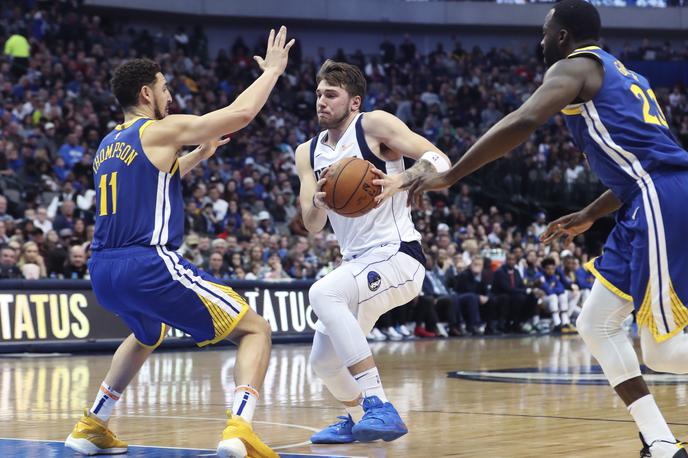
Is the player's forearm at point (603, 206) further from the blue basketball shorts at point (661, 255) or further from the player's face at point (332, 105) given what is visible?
the player's face at point (332, 105)

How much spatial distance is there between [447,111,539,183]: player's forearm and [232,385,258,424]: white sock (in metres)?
1.51

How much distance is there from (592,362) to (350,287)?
22.4 feet

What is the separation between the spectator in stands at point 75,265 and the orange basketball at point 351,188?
9.78 m

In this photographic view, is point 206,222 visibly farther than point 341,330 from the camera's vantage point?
Yes

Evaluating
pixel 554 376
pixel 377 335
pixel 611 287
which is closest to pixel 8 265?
pixel 377 335

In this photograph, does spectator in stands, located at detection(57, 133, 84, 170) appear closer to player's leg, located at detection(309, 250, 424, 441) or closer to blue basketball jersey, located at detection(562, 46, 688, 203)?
player's leg, located at detection(309, 250, 424, 441)

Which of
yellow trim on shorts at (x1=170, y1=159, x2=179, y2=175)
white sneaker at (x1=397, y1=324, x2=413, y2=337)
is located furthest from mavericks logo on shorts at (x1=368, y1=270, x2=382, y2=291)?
white sneaker at (x1=397, y1=324, x2=413, y2=337)

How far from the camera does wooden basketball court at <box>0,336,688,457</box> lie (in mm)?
5715

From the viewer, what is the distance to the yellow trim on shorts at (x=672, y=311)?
4.50 meters

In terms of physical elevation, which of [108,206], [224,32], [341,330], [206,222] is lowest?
[341,330]

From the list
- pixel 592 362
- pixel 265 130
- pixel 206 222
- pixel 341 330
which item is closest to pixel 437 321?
pixel 206 222

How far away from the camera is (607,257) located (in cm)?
476

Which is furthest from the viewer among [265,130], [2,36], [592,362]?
[265,130]

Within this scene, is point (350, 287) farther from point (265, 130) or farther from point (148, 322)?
point (265, 130)
